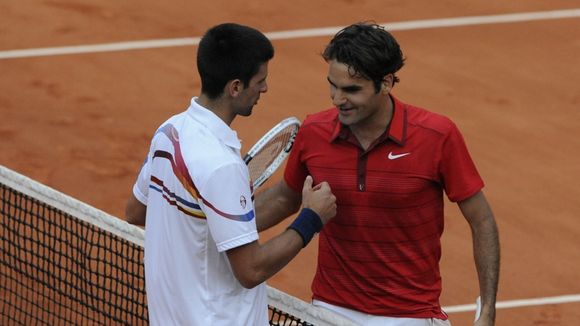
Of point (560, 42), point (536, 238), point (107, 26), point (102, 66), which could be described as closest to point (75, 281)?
point (536, 238)

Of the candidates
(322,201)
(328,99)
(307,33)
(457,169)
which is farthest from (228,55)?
(307,33)

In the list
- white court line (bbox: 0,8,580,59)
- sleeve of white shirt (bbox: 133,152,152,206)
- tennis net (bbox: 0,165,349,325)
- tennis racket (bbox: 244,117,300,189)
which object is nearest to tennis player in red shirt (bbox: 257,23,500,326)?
tennis racket (bbox: 244,117,300,189)

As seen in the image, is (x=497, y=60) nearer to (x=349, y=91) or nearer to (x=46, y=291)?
(x=46, y=291)

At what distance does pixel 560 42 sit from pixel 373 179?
28.7 feet

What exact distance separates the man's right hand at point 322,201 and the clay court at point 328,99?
392 cm

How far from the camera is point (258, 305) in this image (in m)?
5.58

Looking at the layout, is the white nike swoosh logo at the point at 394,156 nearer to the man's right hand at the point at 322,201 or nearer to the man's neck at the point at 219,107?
the man's right hand at the point at 322,201

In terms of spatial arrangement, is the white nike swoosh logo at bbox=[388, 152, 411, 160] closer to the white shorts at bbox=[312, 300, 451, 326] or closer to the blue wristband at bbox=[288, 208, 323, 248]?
the blue wristband at bbox=[288, 208, 323, 248]

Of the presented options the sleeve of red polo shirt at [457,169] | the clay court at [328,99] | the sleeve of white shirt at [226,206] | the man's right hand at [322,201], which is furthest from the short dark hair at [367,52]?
the clay court at [328,99]

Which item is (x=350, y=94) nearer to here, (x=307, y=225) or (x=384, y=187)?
(x=384, y=187)

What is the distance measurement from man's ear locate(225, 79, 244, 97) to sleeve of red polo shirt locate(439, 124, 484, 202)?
3.58 feet

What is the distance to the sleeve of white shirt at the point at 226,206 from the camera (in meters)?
5.21

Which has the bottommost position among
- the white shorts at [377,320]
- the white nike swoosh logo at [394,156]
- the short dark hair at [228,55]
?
the white shorts at [377,320]

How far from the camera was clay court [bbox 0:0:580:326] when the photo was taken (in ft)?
33.9
